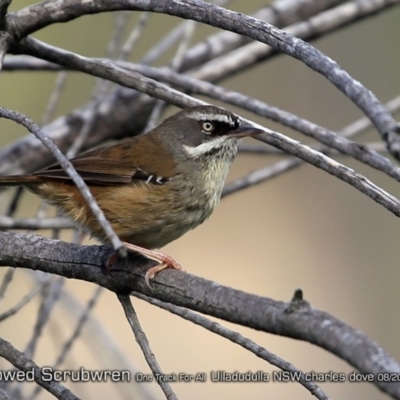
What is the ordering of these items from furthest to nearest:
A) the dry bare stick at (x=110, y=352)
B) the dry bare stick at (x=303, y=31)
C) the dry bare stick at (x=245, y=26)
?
the dry bare stick at (x=303, y=31) → the dry bare stick at (x=110, y=352) → the dry bare stick at (x=245, y=26)

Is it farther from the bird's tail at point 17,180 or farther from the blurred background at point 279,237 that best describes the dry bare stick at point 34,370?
the blurred background at point 279,237

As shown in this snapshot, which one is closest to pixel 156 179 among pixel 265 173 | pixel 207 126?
pixel 207 126

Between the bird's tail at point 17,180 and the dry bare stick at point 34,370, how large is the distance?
4.30ft

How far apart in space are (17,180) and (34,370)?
5.11 ft

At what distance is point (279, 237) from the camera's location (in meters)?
11.7

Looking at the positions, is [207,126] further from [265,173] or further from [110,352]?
[110,352]

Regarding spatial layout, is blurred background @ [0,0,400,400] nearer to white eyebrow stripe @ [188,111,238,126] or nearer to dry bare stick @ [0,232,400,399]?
white eyebrow stripe @ [188,111,238,126]

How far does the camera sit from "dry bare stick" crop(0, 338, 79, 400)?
2.87 m

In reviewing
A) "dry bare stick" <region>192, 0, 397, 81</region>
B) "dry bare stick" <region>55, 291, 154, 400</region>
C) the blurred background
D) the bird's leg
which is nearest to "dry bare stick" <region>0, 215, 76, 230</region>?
"dry bare stick" <region>55, 291, 154, 400</region>

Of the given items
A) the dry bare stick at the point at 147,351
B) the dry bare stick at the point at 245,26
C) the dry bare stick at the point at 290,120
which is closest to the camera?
the dry bare stick at the point at 245,26

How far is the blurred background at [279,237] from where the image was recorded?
386 inches

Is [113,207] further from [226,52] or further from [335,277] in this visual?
[335,277]

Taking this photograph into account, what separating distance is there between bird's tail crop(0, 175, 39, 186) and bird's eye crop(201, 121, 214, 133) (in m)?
1.03


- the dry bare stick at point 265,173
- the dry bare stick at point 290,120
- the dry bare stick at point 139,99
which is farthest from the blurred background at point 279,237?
the dry bare stick at point 290,120
